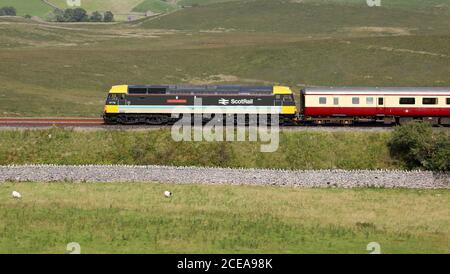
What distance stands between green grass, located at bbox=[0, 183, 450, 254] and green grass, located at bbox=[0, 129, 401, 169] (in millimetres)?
3809

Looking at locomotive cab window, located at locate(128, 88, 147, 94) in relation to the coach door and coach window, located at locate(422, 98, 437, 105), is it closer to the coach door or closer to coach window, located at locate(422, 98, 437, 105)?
the coach door

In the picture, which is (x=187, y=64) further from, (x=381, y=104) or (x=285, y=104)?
(x=381, y=104)

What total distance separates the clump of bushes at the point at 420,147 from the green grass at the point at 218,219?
250 cm

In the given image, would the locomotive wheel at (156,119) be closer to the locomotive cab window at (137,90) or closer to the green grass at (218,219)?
the locomotive cab window at (137,90)

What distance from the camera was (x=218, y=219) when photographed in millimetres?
39750

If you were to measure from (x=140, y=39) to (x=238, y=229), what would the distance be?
135 meters

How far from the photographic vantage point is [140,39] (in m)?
168

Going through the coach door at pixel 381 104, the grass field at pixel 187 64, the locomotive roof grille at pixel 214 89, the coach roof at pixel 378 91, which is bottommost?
the grass field at pixel 187 64

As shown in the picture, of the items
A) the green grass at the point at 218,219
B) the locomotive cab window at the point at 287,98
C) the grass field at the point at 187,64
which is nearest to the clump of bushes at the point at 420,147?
the green grass at the point at 218,219

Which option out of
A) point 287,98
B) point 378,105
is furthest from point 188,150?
point 378,105

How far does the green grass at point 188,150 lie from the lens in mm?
52719

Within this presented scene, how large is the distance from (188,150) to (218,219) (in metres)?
15.0
